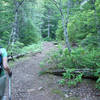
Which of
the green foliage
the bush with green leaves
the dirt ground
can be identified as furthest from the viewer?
the green foliage

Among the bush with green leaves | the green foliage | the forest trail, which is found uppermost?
the green foliage

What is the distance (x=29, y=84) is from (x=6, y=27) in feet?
22.1

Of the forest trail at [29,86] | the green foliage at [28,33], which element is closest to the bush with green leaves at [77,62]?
the forest trail at [29,86]

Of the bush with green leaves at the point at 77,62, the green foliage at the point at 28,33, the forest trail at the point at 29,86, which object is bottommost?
the forest trail at the point at 29,86

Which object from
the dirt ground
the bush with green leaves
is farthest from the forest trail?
the bush with green leaves

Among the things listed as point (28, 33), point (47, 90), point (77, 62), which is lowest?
point (47, 90)

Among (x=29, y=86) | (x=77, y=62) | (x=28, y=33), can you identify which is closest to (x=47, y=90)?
(x=29, y=86)

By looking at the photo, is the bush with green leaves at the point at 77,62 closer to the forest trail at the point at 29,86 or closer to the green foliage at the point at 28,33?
the forest trail at the point at 29,86

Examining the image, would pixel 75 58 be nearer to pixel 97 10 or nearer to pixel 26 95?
pixel 26 95

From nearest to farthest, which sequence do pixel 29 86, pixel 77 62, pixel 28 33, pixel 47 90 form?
pixel 47 90
pixel 29 86
pixel 77 62
pixel 28 33

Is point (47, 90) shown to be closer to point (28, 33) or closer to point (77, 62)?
point (77, 62)

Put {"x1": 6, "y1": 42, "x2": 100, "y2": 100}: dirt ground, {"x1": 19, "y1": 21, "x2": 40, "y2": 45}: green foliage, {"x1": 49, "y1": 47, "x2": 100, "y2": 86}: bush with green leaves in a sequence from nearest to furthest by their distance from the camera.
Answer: {"x1": 6, "y1": 42, "x2": 100, "y2": 100}: dirt ground
{"x1": 49, "y1": 47, "x2": 100, "y2": 86}: bush with green leaves
{"x1": 19, "y1": 21, "x2": 40, "y2": 45}: green foliage

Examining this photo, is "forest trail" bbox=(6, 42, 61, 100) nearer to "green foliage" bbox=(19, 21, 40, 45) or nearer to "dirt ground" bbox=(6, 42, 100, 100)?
"dirt ground" bbox=(6, 42, 100, 100)

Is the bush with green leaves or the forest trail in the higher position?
the bush with green leaves
